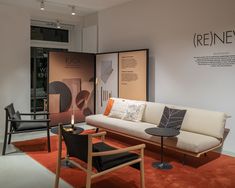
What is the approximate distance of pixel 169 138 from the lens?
382 cm

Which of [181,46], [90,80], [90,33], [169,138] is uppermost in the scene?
[90,33]

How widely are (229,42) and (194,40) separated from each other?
25.4 inches

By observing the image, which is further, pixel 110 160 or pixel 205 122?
pixel 205 122

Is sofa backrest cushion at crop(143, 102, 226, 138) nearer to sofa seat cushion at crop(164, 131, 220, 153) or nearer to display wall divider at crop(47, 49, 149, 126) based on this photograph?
sofa seat cushion at crop(164, 131, 220, 153)

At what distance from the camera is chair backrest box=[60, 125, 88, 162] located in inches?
102

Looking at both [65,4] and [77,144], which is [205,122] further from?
[65,4]

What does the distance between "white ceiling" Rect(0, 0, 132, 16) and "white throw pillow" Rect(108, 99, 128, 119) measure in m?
2.32

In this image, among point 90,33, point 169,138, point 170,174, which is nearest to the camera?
point 170,174

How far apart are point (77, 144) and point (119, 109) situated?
2.51m

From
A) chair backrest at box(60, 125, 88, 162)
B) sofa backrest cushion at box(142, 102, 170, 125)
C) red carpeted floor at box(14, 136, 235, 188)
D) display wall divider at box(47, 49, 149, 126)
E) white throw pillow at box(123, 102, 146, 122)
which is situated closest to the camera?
chair backrest at box(60, 125, 88, 162)

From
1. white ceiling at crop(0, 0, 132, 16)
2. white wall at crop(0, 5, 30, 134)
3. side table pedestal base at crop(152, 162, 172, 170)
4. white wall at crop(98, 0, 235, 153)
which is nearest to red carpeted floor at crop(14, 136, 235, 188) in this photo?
side table pedestal base at crop(152, 162, 172, 170)

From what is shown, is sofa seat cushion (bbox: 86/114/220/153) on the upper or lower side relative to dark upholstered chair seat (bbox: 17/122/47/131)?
lower

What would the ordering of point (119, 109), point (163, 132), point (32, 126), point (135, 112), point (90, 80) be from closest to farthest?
point (163, 132) → point (32, 126) → point (135, 112) → point (119, 109) → point (90, 80)

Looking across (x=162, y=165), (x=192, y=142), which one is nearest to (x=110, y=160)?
(x=162, y=165)
